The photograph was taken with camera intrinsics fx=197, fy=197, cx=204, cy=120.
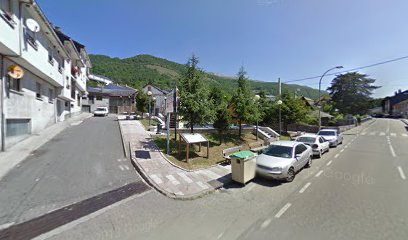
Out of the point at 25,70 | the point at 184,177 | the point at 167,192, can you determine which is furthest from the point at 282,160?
the point at 25,70

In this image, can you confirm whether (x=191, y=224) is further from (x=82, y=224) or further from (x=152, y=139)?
(x=152, y=139)

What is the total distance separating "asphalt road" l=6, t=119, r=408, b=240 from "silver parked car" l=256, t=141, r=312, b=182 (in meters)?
0.44

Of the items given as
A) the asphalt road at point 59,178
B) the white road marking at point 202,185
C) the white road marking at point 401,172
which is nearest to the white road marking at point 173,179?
the white road marking at point 202,185

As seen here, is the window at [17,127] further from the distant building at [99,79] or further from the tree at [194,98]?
the distant building at [99,79]

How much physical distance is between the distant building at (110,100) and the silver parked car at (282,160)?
39.8m

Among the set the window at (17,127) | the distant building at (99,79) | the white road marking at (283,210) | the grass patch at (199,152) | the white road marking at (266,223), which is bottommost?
the white road marking at (283,210)

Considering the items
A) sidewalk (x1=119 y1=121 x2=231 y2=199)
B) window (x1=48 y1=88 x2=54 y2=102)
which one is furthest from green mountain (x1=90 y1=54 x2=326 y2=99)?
sidewalk (x1=119 y1=121 x2=231 y2=199)

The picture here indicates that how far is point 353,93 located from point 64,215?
2384 inches

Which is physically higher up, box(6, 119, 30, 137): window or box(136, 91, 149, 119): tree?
box(136, 91, 149, 119): tree

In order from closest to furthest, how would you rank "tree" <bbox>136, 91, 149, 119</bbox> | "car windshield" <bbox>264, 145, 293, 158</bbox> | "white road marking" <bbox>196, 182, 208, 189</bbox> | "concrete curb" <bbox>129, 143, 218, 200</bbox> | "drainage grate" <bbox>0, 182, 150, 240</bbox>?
"drainage grate" <bbox>0, 182, 150, 240</bbox> → "concrete curb" <bbox>129, 143, 218, 200</bbox> → "white road marking" <bbox>196, 182, 208, 189</bbox> → "car windshield" <bbox>264, 145, 293, 158</bbox> → "tree" <bbox>136, 91, 149, 119</bbox>

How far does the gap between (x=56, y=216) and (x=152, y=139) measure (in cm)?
913

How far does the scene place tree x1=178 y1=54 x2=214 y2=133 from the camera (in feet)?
40.0

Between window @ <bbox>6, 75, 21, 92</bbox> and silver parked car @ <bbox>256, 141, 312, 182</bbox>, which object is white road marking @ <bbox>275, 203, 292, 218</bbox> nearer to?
silver parked car @ <bbox>256, 141, 312, 182</bbox>

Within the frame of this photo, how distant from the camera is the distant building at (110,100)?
41.4 metres
